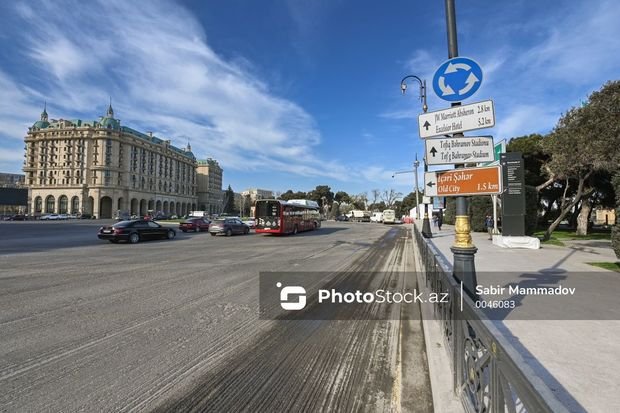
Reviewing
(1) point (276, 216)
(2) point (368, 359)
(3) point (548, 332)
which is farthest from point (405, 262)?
(1) point (276, 216)

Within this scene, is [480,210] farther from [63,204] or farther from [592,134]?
[63,204]

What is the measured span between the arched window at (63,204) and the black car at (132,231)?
108m

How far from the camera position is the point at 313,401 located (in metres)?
3.26

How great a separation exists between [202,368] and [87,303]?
3939 mm

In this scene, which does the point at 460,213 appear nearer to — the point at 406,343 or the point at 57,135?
the point at 406,343

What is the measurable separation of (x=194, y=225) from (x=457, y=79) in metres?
29.7

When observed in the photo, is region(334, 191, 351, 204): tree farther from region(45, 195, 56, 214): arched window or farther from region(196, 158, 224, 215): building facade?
region(45, 195, 56, 214): arched window

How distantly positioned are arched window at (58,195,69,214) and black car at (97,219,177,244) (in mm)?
107768

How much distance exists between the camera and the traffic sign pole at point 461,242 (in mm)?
4441

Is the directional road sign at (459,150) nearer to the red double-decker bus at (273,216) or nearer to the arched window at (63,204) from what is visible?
the red double-decker bus at (273,216)

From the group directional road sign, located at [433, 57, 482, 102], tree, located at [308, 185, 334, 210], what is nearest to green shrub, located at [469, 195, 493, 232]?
directional road sign, located at [433, 57, 482, 102]

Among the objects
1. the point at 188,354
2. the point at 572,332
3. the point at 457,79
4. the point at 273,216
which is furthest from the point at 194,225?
the point at 572,332

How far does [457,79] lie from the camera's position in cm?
468

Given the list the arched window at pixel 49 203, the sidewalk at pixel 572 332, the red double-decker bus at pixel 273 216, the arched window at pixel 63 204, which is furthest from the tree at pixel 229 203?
the sidewalk at pixel 572 332
